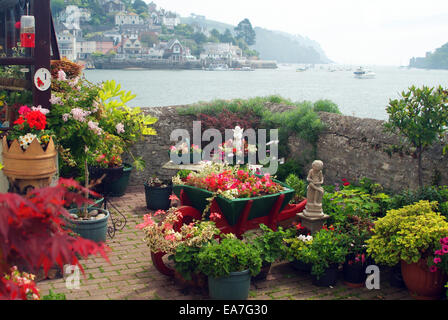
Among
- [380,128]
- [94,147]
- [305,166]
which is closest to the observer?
[94,147]

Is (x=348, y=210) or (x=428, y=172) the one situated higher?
(x=428, y=172)

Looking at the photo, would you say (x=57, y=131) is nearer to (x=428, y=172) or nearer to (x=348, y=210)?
(x=348, y=210)

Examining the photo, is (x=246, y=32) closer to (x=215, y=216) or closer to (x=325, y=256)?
(x=215, y=216)

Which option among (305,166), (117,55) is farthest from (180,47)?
(305,166)

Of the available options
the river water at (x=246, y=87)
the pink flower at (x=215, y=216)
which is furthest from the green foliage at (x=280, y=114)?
the river water at (x=246, y=87)

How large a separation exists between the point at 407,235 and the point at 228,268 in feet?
6.81

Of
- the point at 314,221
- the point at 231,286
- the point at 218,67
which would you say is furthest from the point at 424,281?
the point at 218,67

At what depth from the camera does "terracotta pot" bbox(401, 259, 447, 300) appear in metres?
5.55

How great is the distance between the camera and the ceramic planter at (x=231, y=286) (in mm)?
5453

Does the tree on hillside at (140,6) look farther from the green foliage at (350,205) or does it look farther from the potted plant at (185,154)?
the green foliage at (350,205)

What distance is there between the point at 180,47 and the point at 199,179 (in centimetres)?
8331

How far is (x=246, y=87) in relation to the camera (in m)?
69.0

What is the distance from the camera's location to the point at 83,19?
6719 centimetres
